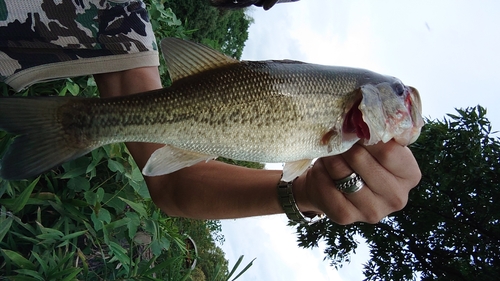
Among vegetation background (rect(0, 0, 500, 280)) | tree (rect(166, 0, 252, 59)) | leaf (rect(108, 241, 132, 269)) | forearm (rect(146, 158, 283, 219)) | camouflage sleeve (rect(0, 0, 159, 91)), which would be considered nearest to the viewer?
forearm (rect(146, 158, 283, 219))

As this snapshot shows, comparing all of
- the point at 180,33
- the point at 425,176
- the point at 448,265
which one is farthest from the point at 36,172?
the point at 448,265

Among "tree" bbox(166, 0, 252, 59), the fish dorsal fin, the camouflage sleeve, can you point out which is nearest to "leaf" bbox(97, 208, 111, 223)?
the camouflage sleeve

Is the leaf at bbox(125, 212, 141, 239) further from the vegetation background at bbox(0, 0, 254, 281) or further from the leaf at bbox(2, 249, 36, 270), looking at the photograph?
the leaf at bbox(2, 249, 36, 270)

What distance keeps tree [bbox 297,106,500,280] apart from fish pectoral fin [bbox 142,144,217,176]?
3400mm

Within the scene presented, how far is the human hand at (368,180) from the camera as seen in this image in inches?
50.2

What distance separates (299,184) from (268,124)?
0.88 feet

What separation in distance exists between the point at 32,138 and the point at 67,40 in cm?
76

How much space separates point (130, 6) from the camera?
2006 millimetres

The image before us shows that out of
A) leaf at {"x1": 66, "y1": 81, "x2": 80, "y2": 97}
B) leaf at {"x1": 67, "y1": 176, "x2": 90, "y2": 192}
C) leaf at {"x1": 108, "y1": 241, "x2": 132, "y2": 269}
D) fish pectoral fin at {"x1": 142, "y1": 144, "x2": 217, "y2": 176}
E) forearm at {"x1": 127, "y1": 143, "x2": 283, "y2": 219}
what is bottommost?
leaf at {"x1": 108, "y1": 241, "x2": 132, "y2": 269}

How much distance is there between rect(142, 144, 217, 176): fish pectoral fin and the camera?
1.36 m

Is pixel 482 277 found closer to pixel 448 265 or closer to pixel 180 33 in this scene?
pixel 448 265

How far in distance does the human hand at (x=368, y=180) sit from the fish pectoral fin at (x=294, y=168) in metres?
0.04

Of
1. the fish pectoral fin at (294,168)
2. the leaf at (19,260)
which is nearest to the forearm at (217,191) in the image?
the fish pectoral fin at (294,168)

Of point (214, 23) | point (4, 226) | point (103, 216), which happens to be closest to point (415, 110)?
point (103, 216)
